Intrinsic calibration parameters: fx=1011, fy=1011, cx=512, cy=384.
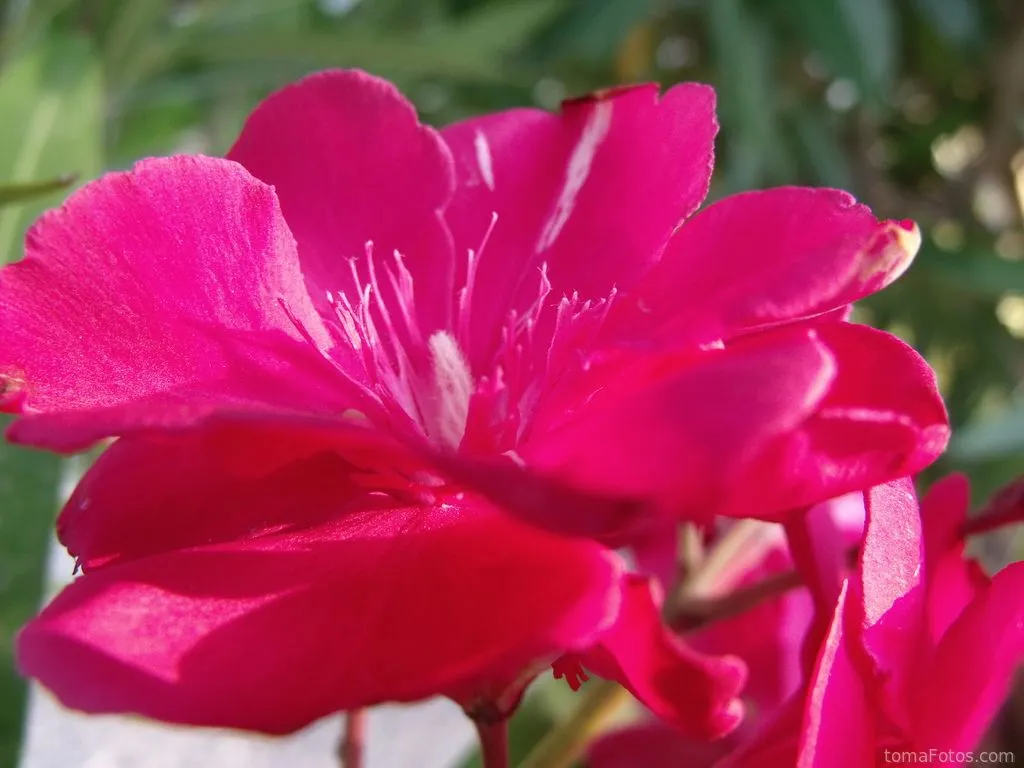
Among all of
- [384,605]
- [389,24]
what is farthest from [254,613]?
[389,24]

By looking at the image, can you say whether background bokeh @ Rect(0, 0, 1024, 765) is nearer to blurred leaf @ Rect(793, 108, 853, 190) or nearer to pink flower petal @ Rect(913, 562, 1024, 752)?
blurred leaf @ Rect(793, 108, 853, 190)

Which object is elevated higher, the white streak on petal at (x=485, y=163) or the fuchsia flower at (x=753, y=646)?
the white streak on petal at (x=485, y=163)

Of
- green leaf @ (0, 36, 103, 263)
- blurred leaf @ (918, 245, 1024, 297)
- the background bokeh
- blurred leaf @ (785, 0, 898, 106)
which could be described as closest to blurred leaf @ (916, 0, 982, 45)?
the background bokeh

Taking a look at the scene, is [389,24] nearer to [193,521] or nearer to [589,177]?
[589,177]

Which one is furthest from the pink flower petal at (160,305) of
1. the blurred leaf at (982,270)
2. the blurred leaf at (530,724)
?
the blurred leaf at (982,270)

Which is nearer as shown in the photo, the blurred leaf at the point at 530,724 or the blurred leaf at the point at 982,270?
the blurred leaf at the point at 530,724

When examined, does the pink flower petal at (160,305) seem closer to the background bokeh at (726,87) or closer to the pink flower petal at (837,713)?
the pink flower petal at (837,713)
